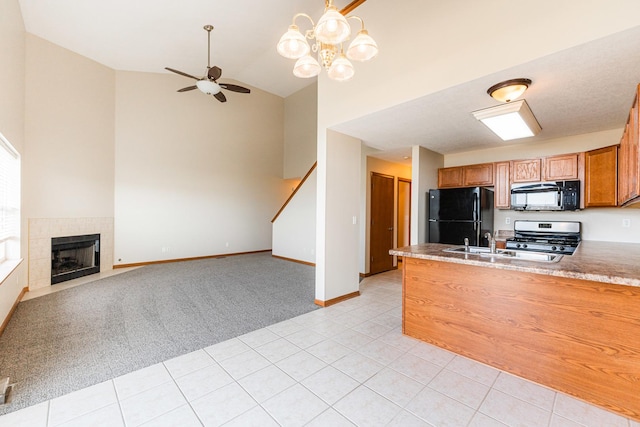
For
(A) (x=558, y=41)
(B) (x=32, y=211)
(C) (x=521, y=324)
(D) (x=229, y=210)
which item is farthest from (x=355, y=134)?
(B) (x=32, y=211)

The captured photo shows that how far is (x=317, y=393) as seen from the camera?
1847 millimetres

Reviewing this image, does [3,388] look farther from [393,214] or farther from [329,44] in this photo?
[393,214]

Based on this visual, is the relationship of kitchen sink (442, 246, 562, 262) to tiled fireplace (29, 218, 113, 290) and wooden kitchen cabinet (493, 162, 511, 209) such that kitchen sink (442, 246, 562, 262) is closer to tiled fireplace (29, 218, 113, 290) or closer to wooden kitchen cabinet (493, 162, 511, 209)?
wooden kitchen cabinet (493, 162, 511, 209)

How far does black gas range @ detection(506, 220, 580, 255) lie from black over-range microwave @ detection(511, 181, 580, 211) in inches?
12.3

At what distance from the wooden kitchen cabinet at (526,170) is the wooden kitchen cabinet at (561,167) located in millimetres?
77

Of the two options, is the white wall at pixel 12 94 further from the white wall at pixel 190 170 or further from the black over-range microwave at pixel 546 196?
the black over-range microwave at pixel 546 196

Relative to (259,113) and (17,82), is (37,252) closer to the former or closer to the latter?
(17,82)

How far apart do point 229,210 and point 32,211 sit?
3588 mm

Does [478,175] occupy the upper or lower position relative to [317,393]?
upper

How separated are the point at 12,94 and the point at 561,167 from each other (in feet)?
23.4

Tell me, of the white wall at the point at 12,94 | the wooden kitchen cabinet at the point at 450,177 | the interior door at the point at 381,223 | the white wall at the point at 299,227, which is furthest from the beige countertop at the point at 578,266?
the white wall at the point at 12,94

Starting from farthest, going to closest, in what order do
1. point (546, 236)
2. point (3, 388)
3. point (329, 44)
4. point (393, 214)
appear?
point (393, 214)
point (546, 236)
point (329, 44)
point (3, 388)

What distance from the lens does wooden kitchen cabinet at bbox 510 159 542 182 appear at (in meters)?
3.89

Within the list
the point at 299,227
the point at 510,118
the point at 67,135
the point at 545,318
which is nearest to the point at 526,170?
the point at 510,118
